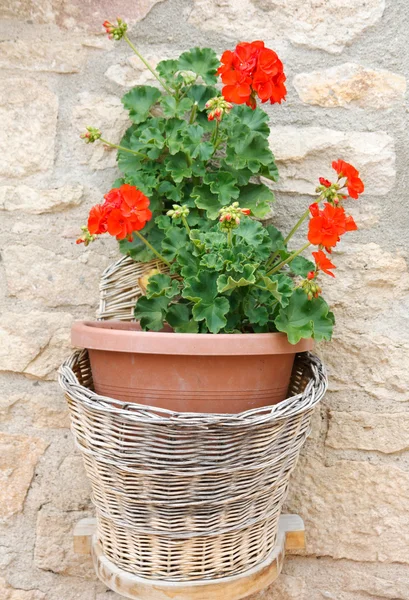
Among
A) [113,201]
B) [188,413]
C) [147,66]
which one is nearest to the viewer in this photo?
[188,413]

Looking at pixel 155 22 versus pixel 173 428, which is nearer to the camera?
pixel 173 428

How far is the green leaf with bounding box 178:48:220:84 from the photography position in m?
1.35

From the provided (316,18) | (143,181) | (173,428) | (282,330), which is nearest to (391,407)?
(282,330)

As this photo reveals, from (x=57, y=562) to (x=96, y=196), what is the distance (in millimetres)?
854

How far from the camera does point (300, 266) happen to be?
1.31 meters

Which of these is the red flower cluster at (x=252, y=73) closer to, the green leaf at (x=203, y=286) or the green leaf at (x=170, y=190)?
the green leaf at (x=170, y=190)

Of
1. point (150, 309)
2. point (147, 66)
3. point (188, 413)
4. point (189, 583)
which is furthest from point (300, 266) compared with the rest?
point (189, 583)

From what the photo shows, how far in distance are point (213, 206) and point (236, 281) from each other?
9.8 inches

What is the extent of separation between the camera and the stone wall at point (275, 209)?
1447 millimetres

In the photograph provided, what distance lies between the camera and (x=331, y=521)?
1.48 metres

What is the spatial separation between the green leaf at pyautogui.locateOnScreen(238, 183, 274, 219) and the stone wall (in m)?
0.09

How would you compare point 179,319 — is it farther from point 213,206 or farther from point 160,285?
point 213,206

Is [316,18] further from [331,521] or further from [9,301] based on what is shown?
[331,521]

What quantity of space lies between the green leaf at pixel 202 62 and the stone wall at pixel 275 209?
11 cm
